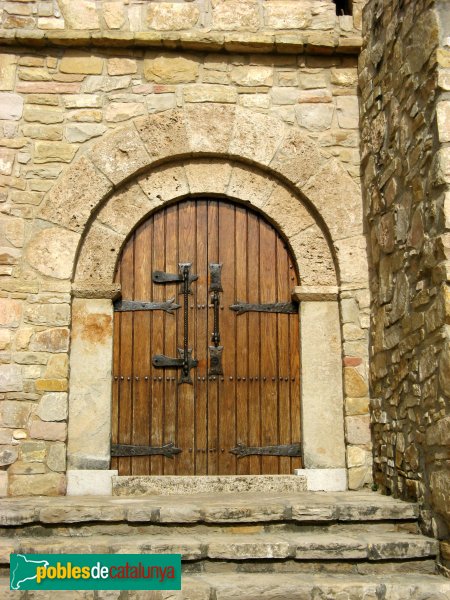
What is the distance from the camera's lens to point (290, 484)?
474cm

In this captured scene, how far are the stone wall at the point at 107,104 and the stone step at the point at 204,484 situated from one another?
17.4 inches

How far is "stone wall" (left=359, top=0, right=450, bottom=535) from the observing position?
3.66 metres

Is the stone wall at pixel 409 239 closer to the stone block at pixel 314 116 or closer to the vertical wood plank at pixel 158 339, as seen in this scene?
the stone block at pixel 314 116

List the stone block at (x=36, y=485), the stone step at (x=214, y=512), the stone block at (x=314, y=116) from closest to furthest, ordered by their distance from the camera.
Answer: the stone step at (x=214, y=512), the stone block at (x=36, y=485), the stone block at (x=314, y=116)

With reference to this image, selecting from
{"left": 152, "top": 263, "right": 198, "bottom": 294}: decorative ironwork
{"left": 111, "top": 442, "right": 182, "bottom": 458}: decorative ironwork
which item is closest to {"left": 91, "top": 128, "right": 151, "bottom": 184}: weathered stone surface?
{"left": 152, "top": 263, "right": 198, "bottom": 294}: decorative ironwork

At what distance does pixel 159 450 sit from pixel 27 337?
116 cm

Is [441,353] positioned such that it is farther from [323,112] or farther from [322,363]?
[323,112]

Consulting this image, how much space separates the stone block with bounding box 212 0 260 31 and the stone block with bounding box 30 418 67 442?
3011mm

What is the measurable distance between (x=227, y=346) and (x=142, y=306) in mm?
657

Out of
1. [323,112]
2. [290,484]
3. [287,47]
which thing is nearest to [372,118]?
[323,112]

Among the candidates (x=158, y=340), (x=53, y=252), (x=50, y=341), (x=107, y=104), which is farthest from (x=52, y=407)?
(x=107, y=104)

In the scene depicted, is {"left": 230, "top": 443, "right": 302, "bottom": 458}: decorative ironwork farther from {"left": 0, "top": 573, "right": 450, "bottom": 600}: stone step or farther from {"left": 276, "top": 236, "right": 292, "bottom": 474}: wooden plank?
{"left": 0, "top": 573, "right": 450, "bottom": 600}: stone step

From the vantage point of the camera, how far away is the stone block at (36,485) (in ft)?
14.9

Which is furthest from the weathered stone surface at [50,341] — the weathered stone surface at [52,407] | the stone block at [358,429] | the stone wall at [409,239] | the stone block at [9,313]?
the stone wall at [409,239]
